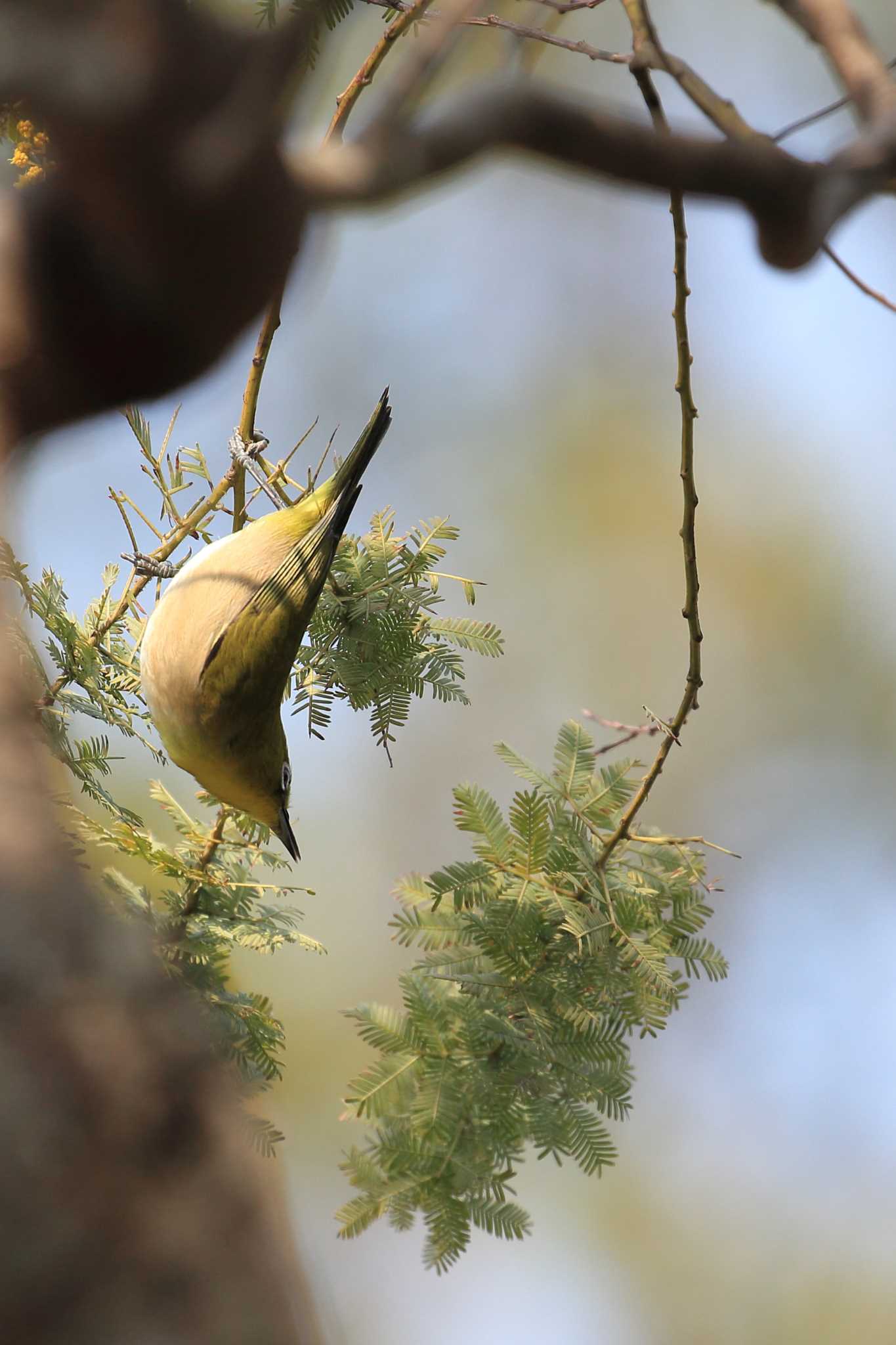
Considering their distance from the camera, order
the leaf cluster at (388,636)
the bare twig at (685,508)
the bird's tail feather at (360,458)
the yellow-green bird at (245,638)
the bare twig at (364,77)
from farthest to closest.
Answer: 1. the bird's tail feather at (360,458)
2. the yellow-green bird at (245,638)
3. the leaf cluster at (388,636)
4. the bare twig at (364,77)
5. the bare twig at (685,508)

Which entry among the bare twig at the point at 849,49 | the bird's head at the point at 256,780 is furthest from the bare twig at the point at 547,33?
the bird's head at the point at 256,780

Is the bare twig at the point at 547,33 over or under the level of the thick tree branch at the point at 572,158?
over

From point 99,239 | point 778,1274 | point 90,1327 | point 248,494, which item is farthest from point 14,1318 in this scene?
point 778,1274

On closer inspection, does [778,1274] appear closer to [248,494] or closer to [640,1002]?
[640,1002]

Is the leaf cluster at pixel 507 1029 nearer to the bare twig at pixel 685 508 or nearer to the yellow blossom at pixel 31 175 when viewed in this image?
the bare twig at pixel 685 508

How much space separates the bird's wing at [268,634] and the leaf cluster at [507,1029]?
472mm

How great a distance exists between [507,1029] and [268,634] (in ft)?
2.29

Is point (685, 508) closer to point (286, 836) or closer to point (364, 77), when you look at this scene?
point (364, 77)

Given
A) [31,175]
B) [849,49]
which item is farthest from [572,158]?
[31,175]

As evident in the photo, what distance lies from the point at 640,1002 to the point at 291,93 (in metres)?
0.88

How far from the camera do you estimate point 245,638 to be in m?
1.47

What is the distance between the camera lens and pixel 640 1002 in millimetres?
999

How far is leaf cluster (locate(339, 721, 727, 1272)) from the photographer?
99 cm

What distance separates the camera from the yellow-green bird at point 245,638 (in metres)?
1.35
